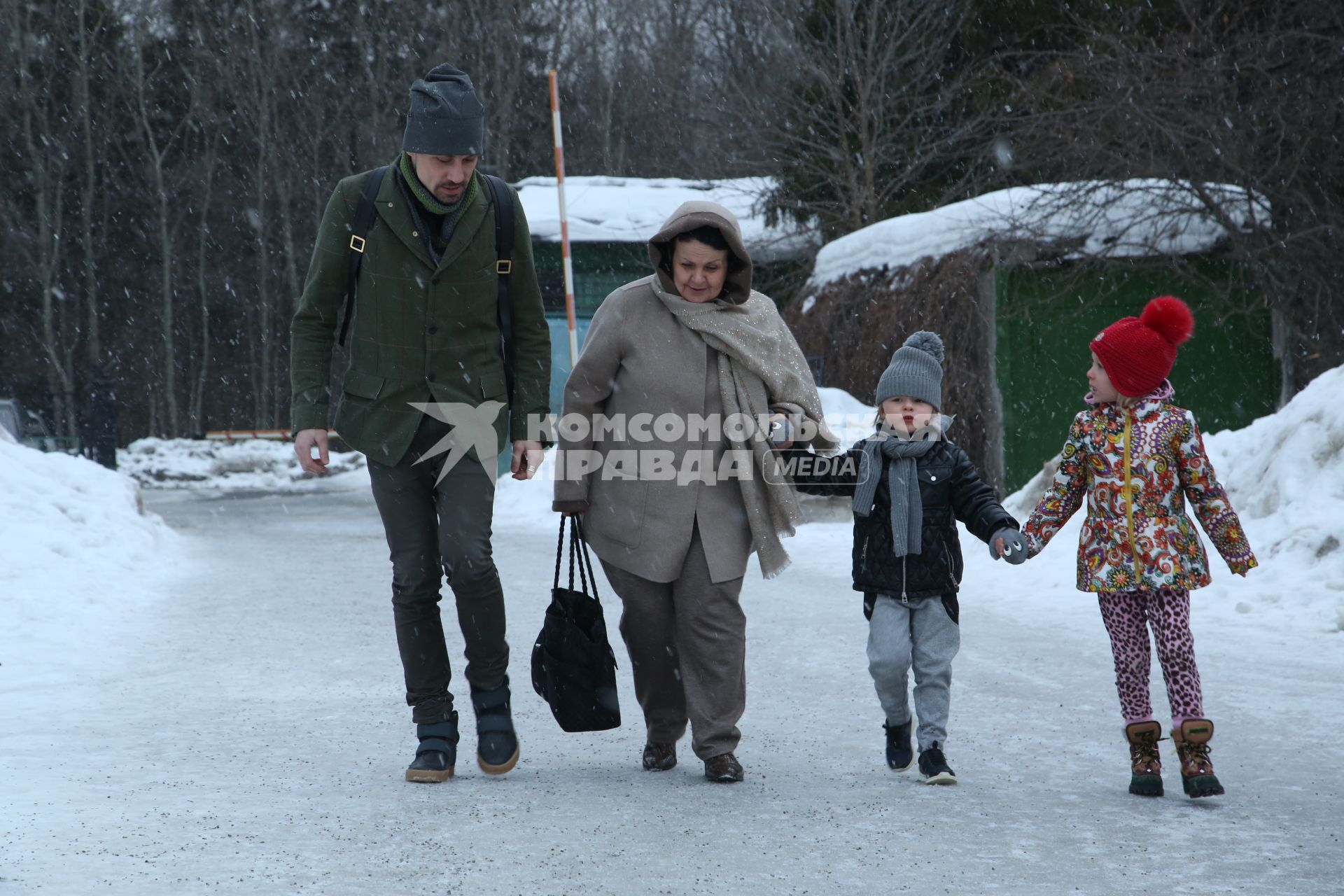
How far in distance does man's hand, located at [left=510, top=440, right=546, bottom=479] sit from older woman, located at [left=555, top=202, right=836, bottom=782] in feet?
0.28

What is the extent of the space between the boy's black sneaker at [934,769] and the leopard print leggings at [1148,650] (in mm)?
543

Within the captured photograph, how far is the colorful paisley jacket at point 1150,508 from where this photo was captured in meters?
4.05

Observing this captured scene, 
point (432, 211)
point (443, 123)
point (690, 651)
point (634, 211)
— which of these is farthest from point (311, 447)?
point (634, 211)

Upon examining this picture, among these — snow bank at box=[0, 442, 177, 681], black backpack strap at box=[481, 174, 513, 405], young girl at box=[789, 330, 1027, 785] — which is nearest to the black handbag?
black backpack strap at box=[481, 174, 513, 405]

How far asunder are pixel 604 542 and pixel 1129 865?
5.91ft

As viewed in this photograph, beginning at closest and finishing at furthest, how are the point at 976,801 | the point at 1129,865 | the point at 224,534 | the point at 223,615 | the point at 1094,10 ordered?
the point at 1129,865 < the point at 976,801 < the point at 223,615 < the point at 224,534 < the point at 1094,10

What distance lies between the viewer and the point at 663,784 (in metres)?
4.14

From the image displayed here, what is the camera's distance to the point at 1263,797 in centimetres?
389

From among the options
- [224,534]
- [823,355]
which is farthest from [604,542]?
[823,355]

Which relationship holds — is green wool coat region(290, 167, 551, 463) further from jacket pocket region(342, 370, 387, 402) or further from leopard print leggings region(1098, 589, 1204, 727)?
leopard print leggings region(1098, 589, 1204, 727)

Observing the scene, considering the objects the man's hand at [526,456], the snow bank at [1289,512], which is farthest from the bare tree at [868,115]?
the man's hand at [526,456]

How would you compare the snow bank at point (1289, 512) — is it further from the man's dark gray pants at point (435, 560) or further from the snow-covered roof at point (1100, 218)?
the man's dark gray pants at point (435, 560)

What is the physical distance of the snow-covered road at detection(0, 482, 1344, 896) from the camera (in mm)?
3203

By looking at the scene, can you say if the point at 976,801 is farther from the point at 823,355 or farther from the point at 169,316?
the point at 169,316
